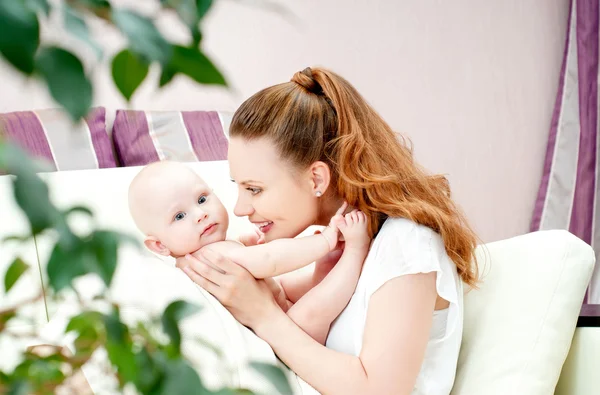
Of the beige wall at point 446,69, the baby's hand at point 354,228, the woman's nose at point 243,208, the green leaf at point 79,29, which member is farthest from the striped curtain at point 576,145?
A: the green leaf at point 79,29

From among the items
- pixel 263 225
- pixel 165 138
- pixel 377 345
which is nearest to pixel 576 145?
pixel 165 138

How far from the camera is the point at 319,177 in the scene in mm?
1612

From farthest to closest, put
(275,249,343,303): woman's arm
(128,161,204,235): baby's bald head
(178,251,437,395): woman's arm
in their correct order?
(275,249,343,303): woman's arm → (128,161,204,235): baby's bald head → (178,251,437,395): woman's arm

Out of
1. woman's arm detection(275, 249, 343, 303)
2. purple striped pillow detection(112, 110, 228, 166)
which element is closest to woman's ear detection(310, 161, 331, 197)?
woman's arm detection(275, 249, 343, 303)

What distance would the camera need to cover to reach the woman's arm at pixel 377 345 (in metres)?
1.45

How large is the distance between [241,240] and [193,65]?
144cm

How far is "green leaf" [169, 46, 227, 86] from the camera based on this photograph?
1.10ft

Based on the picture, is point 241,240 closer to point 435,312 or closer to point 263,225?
point 263,225

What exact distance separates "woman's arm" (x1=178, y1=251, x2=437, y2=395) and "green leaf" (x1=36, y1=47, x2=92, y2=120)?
1.20 m

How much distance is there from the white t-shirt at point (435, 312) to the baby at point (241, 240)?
0.03m

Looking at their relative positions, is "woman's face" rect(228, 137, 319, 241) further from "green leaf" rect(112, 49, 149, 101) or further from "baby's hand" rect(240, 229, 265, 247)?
"green leaf" rect(112, 49, 149, 101)

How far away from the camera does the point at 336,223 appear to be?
1.60m

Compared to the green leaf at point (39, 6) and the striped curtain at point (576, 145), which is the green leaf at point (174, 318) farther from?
the striped curtain at point (576, 145)

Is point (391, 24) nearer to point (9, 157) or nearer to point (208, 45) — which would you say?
point (208, 45)
